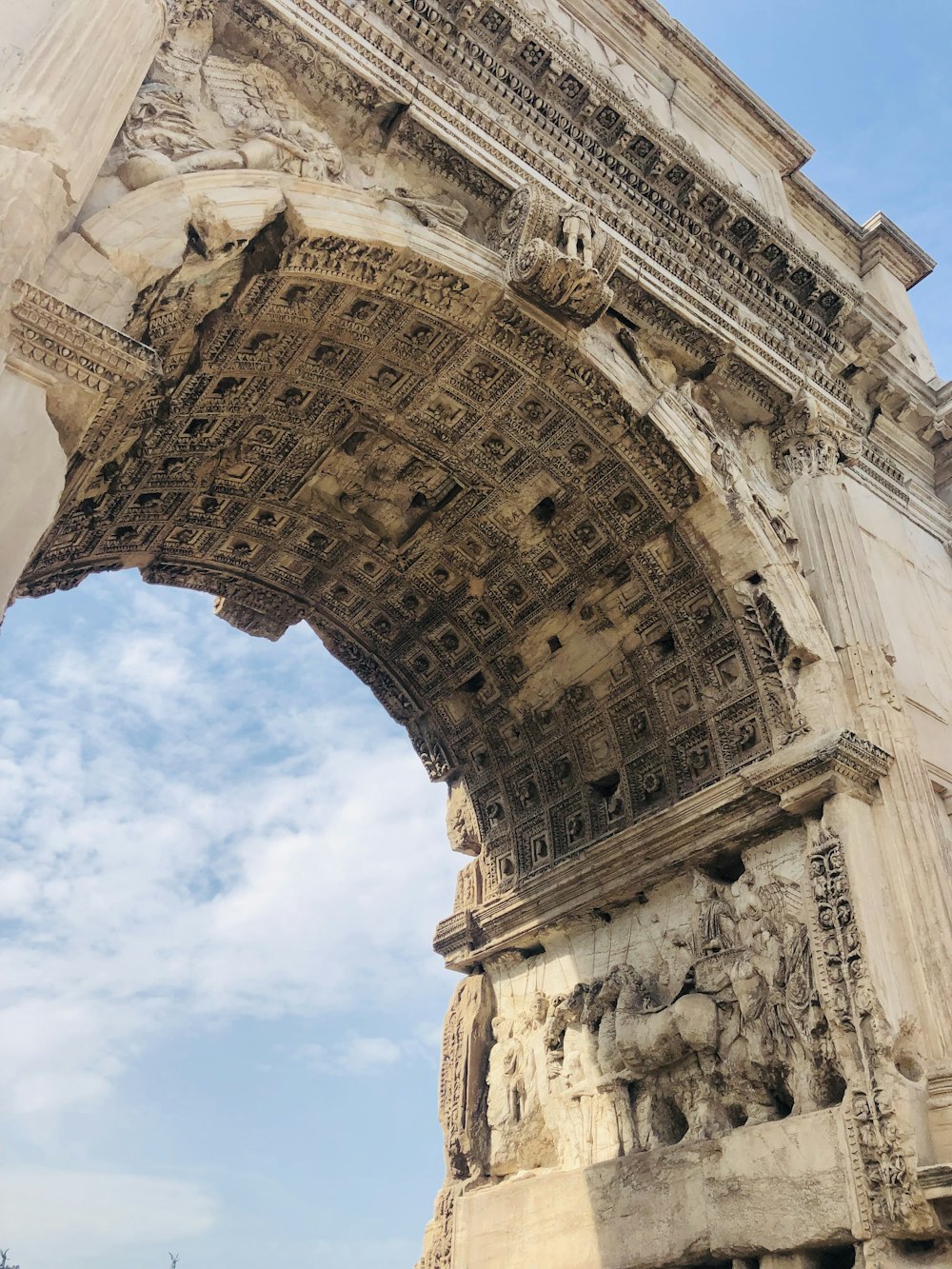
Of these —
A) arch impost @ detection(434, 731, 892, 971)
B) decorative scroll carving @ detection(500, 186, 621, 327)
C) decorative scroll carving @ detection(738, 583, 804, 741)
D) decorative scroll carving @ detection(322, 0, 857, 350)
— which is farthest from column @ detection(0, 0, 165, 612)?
decorative scroll carving @ detection(738, 583, 804, 741)

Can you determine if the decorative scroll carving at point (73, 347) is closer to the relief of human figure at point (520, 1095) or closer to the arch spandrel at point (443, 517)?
the arch spandrel at point (443, 517)

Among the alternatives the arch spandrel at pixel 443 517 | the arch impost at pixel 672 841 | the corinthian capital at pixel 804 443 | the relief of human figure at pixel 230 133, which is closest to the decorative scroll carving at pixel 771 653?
the arch spandrel at pixel 443 517

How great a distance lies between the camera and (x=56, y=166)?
5172mm

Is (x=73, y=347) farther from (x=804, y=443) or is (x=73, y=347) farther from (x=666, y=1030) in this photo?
(x=804, y=443)

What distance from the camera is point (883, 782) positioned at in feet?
24.9

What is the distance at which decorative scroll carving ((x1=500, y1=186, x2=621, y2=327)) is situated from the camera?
25.0 feet

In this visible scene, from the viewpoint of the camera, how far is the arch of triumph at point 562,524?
6191mm

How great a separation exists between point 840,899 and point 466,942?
160 inches

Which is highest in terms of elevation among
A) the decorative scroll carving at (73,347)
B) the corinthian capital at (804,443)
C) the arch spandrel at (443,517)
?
the corinthian capital at (804,443)

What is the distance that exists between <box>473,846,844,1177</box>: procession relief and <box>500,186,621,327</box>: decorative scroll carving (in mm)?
4232

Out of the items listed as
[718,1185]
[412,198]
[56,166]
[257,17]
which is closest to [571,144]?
[412,198]

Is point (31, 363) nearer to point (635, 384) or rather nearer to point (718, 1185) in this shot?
point (635, 384)

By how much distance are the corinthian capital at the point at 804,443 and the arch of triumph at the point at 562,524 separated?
0.12ft

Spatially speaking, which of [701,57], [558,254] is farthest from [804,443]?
[701,57]
